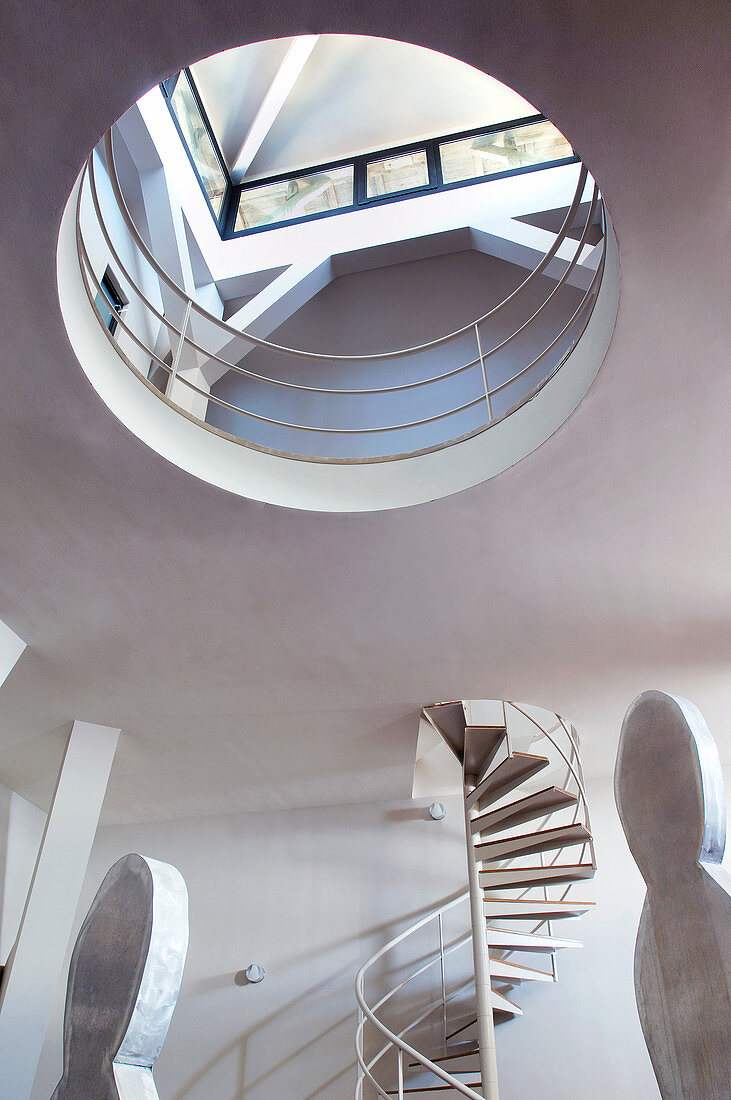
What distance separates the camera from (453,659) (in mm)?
4594

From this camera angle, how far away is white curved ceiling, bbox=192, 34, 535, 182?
6.55m

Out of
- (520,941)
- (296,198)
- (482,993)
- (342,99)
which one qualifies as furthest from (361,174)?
(482,993)

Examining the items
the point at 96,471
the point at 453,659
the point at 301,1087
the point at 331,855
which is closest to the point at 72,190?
the point at 96,471

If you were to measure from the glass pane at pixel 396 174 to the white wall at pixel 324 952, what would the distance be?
18.4 feet

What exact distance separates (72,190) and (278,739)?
4139 millimetres

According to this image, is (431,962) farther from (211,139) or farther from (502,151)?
(211,139)

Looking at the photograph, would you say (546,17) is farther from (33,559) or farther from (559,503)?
(33,559)

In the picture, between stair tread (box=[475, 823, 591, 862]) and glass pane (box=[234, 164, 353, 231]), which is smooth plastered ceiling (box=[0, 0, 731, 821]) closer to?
stair tread (box=[475, 823, 591, 862])

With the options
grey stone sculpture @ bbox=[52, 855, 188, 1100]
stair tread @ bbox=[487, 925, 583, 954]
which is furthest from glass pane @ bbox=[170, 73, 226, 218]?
stair tread @ bbox=[487, 925, 583, 954]

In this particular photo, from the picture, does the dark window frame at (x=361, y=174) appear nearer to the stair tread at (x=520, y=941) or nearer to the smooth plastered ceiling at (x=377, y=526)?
the smooth plastered ceiling at (x=377, y=526)

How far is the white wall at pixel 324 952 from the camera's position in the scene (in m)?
5.18

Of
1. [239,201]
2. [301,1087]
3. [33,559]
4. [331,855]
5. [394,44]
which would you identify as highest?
[394,44]

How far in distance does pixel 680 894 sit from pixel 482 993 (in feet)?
14.8

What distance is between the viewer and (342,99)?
689 cm
